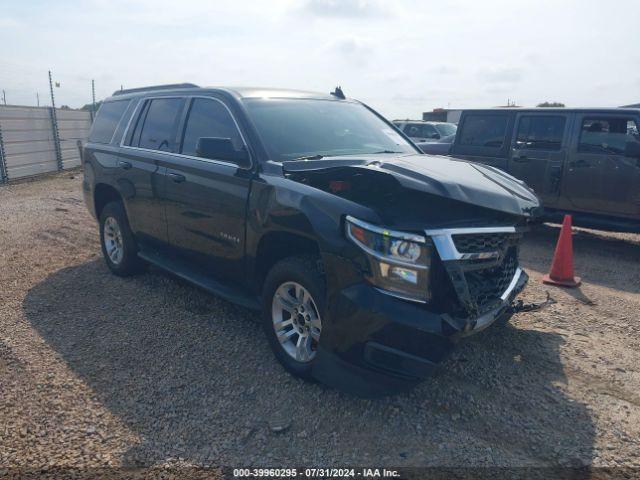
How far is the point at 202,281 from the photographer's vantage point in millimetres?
4504

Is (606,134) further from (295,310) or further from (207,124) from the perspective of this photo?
(295,310)

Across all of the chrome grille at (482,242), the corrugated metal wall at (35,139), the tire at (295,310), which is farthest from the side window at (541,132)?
the corrugated metal wall at (35,139)

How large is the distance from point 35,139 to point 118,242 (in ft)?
42.1

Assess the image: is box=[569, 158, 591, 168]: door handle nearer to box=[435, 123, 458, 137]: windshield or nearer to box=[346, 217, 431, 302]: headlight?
box=[346, 217, 431, 302]: headlight

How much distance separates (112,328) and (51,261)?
8.61ft

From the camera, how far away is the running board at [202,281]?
406cm

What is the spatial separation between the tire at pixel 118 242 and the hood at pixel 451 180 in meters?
2.68

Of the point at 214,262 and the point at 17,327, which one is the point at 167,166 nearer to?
the point at 214,262

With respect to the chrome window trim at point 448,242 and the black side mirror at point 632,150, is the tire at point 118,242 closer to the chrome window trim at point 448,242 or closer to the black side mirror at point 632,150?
the chrome window trim at point 448,242

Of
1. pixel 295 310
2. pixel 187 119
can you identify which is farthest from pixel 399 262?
pixel 187 119

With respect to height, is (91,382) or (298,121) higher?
(298,121)

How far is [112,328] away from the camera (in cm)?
452

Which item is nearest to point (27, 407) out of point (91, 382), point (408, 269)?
point (91, 382)

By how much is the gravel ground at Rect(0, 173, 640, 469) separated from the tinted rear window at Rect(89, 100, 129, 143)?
182 centimetres
